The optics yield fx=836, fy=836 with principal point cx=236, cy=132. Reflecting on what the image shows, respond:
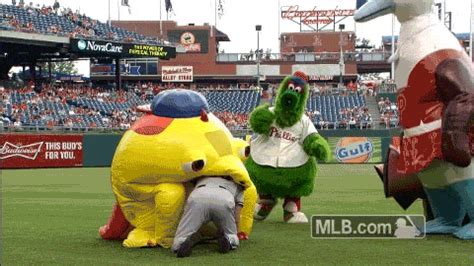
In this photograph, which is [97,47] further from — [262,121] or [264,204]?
[262,121]

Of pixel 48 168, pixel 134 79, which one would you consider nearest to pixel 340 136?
pixel 48 168

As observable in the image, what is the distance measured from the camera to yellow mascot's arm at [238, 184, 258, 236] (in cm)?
764

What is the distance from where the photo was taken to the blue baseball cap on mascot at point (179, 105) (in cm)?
749

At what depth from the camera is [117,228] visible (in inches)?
319

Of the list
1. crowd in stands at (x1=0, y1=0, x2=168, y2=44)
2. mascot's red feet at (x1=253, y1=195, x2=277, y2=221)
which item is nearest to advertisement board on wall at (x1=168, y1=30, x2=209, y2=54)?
crowd in stands at (x1=0, y1=0, x2=168, y2=44)

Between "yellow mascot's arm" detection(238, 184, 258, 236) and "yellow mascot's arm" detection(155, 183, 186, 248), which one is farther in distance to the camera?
"yellow mascot's arm" detection(238, 184, 258, 236)

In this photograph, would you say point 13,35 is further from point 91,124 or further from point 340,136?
point 340,136

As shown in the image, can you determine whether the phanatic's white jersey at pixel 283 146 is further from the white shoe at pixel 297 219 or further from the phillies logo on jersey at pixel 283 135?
the white shoe at pixel 297 219

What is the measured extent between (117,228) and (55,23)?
33662mm

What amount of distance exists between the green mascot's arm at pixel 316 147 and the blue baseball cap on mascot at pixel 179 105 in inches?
94.1

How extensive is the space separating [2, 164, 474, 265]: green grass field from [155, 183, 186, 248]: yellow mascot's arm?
0.16m

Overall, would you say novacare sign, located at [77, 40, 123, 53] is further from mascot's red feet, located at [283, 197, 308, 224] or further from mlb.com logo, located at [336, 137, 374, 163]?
mascot's red feet, located at [283, 197, 308, 224]

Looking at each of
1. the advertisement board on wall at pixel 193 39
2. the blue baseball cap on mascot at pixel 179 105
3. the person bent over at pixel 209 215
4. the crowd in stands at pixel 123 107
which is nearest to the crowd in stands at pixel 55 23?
the crowd in stands at pixel 123 107

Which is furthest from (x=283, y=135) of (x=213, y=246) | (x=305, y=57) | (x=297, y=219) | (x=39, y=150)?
(x=305, y=57)
